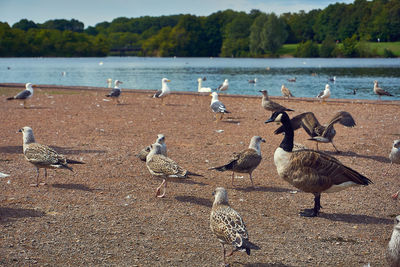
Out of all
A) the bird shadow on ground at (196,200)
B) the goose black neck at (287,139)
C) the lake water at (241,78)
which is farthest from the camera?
the lake water at (241,78)

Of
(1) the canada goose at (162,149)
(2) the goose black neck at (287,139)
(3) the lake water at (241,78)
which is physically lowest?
(3) the lake water at (241,78)

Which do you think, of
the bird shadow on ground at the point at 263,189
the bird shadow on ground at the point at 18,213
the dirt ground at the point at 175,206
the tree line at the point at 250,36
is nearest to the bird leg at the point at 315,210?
the dirt ground at the point at 175,206

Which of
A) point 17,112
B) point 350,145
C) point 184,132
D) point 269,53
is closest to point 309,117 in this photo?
point 350,145

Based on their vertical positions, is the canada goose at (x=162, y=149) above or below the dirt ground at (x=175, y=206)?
above

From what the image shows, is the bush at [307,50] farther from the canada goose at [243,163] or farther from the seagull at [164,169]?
the seagull at [164,169]

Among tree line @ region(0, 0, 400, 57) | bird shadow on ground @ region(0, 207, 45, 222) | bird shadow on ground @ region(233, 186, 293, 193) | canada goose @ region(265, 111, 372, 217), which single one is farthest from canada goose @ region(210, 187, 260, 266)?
tree line @ region(0, 0, 400, 57)

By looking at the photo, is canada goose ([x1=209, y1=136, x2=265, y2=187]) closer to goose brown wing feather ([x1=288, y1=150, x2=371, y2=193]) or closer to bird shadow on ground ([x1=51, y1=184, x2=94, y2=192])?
goose brown wing feather ([x1=288, y1=150, x2=371, y2=193])

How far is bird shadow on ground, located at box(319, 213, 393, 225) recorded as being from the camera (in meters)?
7.08

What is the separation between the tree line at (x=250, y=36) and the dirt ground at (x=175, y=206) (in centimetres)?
11359

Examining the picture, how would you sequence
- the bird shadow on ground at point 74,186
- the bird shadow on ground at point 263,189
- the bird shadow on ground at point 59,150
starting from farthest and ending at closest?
the bird shadow on ground at point 59,150, the bird shadow on ground at point 263,189, the bird shadow on ground at point 74,186

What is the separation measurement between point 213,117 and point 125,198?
10756 mm

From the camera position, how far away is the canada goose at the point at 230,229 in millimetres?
5096

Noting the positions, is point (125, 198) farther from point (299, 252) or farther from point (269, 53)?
point (269, 53)

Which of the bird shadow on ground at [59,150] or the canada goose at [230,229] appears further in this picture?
the bird shadow on ground at [59,150]
